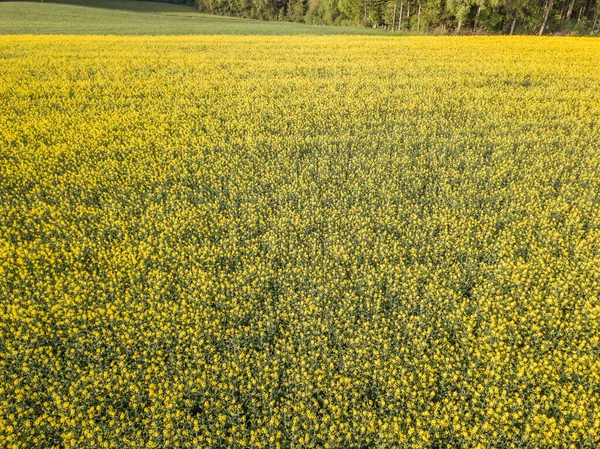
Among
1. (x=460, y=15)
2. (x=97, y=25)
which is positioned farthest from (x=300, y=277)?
(x=97, y=25)

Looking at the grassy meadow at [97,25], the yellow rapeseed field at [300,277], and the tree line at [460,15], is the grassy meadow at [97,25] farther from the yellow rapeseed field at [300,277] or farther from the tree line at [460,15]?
the yellow rapeseed field at [300,277]

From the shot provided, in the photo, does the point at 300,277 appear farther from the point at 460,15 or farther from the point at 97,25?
the point at 97,25

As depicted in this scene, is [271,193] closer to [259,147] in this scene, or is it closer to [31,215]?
[259,147]

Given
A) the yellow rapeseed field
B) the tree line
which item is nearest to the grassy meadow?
the tree line

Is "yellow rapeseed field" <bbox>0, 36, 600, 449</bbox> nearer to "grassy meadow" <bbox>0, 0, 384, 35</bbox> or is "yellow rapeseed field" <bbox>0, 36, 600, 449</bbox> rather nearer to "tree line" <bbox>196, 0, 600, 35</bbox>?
"grassy meadow" <bbox>0, 0, 384, 35</bbox>

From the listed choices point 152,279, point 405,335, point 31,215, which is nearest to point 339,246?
point 405,335

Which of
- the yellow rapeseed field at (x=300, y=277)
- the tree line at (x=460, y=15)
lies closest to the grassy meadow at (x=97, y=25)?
the tree line at (x=460, y=15)
